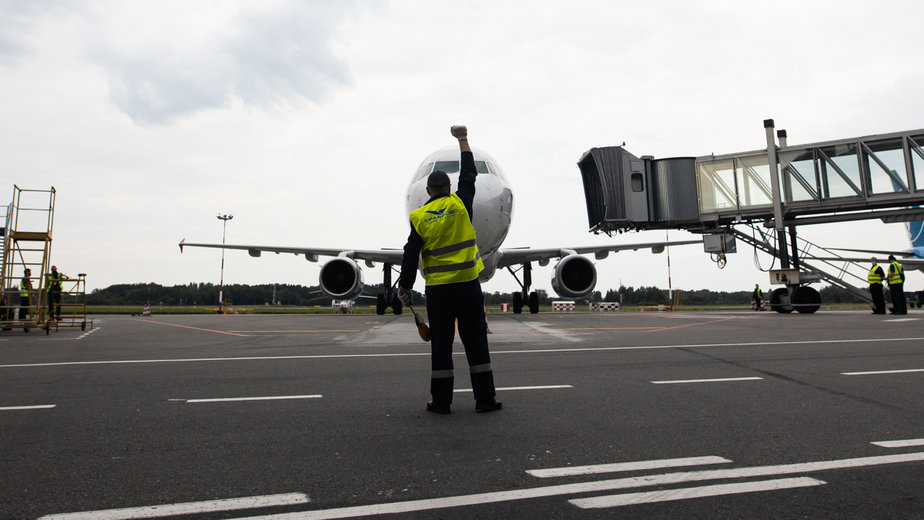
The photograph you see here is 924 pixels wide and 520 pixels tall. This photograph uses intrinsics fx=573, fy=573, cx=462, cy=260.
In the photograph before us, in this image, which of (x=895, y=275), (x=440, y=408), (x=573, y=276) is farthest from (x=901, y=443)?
(x=895, y=275)

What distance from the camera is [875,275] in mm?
15961

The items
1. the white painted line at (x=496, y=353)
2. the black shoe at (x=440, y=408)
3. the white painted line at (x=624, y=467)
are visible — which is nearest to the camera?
the white painted line at (x=624, y=467)

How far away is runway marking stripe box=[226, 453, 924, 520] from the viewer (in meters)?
2.13

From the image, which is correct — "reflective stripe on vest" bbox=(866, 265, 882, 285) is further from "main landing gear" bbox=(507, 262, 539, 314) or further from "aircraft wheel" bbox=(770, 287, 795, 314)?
"main landing gear" bbox=(507, 262, 539, 314)

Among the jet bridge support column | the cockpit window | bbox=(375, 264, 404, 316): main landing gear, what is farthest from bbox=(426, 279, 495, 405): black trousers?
the jet bridge support column

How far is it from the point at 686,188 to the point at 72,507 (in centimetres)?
2036

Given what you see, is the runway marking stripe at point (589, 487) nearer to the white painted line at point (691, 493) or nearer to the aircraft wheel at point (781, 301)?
the white painted line at point (691, 493)

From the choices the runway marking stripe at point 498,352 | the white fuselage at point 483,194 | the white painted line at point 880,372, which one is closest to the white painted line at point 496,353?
the runway marking stripe at point 498,352

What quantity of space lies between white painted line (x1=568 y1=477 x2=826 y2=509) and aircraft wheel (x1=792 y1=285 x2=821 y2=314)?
18.4 meters

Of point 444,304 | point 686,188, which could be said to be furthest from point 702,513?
point 686,188

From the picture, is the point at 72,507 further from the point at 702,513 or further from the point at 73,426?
the point at 702,513

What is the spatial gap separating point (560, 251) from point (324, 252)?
8233mm

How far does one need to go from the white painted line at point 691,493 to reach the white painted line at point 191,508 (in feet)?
3.74

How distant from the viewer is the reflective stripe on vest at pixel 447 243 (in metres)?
4.34
